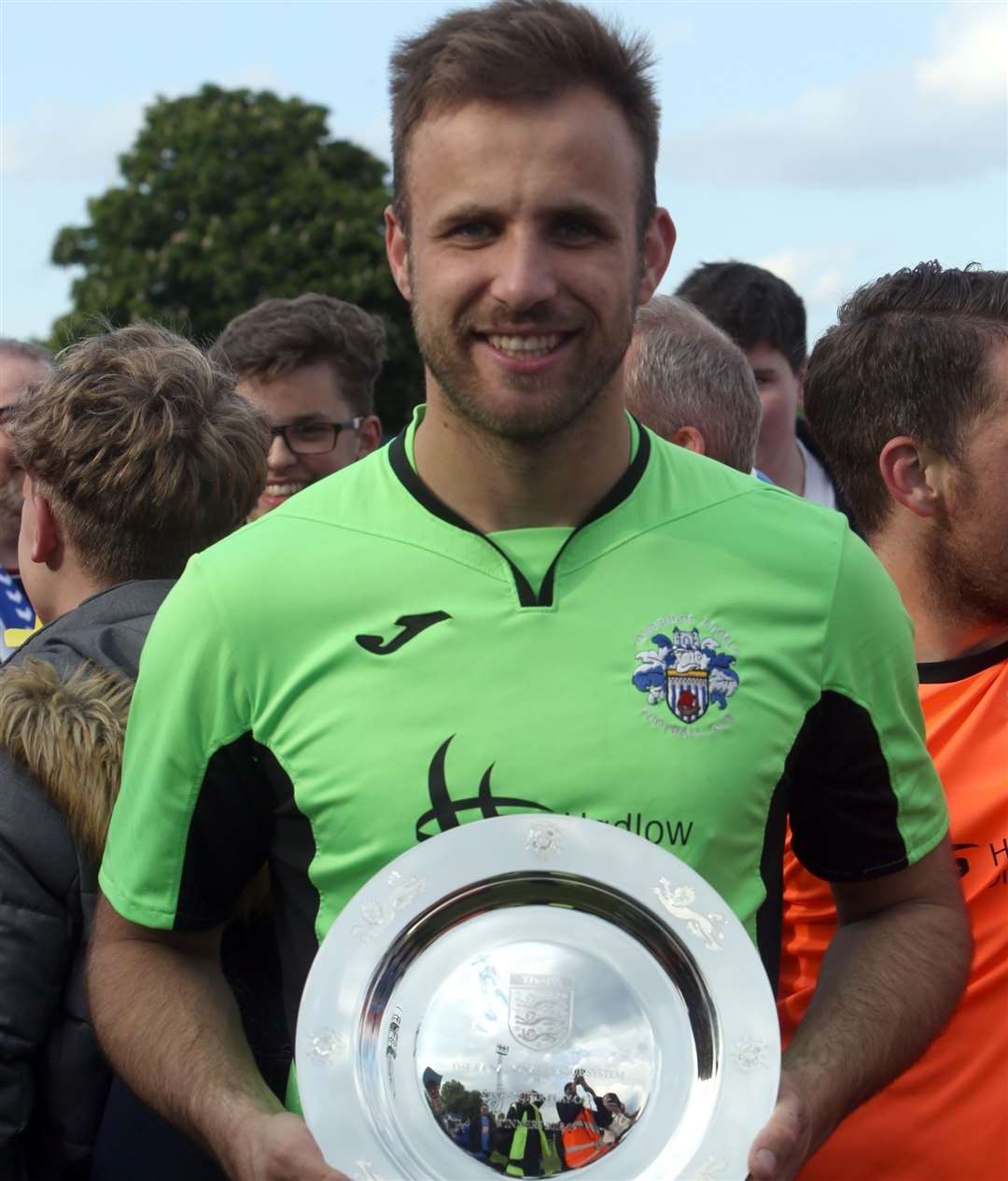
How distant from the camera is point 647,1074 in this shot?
232 centimetres

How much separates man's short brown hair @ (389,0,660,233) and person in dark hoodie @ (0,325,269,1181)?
3.25 ft

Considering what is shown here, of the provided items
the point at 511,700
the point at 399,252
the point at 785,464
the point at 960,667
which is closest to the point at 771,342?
the point at 785,464

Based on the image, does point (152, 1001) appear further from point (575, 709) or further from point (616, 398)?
point (616, 398)

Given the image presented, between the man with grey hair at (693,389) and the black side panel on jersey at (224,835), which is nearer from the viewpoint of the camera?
the black side panel on jersey at (224,835)

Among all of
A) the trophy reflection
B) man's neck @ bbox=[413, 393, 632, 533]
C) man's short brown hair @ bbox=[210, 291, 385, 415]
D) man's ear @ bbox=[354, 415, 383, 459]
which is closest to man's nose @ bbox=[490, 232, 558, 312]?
man's neck @ bbox=[413, 393, 632, 533]

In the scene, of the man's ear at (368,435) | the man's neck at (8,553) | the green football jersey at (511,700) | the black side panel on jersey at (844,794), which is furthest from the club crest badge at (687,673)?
the man's ear at (368,435)

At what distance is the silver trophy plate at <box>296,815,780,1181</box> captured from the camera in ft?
7.41

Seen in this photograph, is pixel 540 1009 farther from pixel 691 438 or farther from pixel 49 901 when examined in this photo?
pixel 691 438

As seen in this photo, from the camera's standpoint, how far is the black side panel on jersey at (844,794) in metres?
2.63

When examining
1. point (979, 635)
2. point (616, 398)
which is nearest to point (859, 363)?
point (979, 635)

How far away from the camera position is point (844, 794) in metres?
2.67

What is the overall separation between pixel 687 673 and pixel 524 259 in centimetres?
64

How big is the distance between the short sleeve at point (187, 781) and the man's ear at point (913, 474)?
1.56 m

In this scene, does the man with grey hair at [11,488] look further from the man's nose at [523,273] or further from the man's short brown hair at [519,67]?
the man's nose at [523,273]
